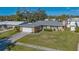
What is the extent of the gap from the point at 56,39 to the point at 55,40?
0.03 metres

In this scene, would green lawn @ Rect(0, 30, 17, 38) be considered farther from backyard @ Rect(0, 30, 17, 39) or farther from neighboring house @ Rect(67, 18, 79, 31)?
neighboring house @ Rect(67, 18, 79, 31)

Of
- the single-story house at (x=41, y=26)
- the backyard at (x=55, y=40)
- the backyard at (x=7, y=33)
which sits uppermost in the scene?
the single-story house at (x=41, y=26)

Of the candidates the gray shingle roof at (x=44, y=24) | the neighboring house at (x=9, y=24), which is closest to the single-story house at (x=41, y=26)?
the gray shingle roof at (x=44, y=24)

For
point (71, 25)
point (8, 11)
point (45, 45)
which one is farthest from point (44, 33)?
point (8, 11)

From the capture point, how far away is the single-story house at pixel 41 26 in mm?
5234

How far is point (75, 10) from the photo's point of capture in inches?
198

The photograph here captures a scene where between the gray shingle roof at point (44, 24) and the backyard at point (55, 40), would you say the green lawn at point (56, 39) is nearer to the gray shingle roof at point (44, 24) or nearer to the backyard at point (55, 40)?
the backyard at point (55, 40)

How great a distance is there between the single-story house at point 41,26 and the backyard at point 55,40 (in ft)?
0.40

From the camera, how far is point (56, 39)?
5.17 m

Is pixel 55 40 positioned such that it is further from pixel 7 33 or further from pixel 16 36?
pixel 7 33
